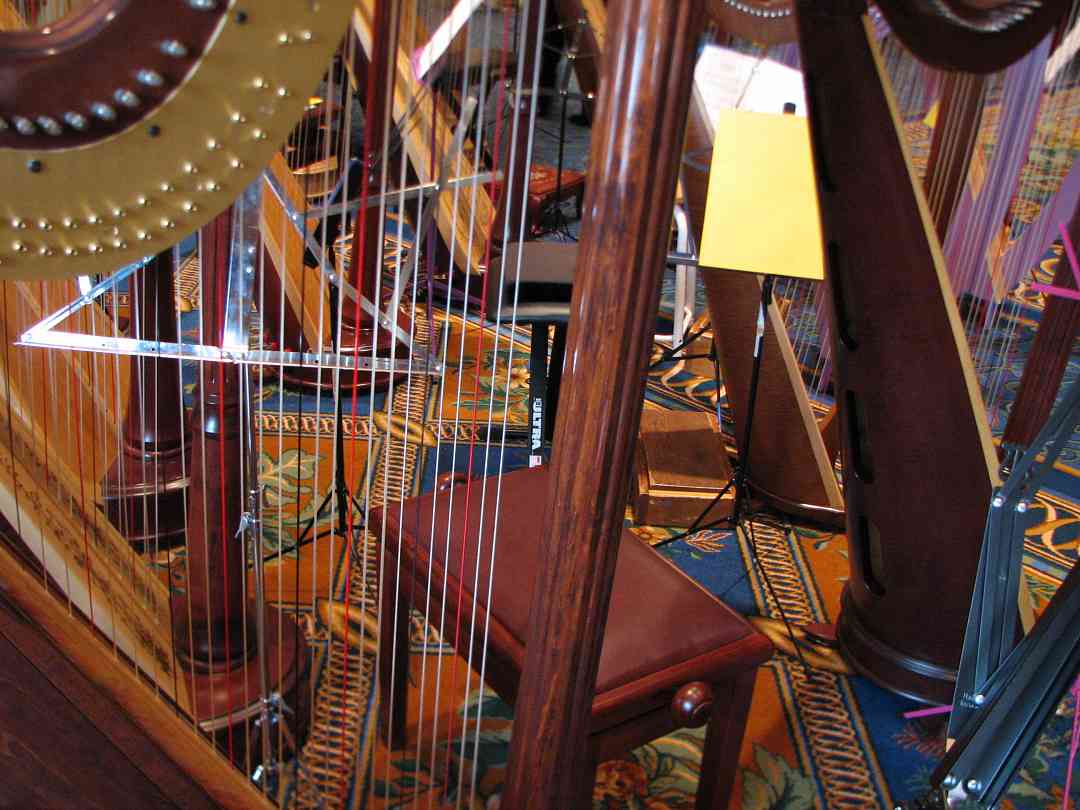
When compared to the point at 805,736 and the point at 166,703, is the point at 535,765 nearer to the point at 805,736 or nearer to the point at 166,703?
the point at 166,703

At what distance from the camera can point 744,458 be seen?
182 centimetres

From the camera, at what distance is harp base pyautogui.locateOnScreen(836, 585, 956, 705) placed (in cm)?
157

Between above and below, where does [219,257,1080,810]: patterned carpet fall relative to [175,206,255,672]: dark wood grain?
below

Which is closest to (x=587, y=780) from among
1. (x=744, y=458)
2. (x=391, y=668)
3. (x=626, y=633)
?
(x=626, y=633)

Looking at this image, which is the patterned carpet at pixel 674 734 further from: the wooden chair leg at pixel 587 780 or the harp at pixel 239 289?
the wooden chair leg at pixel 587 780

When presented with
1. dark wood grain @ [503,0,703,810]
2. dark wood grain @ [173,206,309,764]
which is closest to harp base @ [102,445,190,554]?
dark wood grain @ [173,206,309,764]

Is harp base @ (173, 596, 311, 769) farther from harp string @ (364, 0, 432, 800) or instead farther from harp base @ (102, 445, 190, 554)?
harp base @ (102, 445, 190, 554)

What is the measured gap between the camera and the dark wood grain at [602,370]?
1.63 ft

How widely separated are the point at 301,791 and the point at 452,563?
0.34 m

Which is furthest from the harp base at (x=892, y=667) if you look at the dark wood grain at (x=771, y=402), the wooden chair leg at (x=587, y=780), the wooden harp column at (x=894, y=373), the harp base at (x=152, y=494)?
the harp base at (x=152, y=494)

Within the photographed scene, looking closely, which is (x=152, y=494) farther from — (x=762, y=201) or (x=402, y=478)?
(x=762, y=201)

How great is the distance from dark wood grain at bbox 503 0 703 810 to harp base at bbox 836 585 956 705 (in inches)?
42.4

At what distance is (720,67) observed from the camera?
294 centimetres

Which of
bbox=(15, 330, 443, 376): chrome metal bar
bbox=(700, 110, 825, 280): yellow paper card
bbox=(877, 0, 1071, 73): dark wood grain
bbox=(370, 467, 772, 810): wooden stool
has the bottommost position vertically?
bbox=(370, 467, 772, 810): wooden stool
